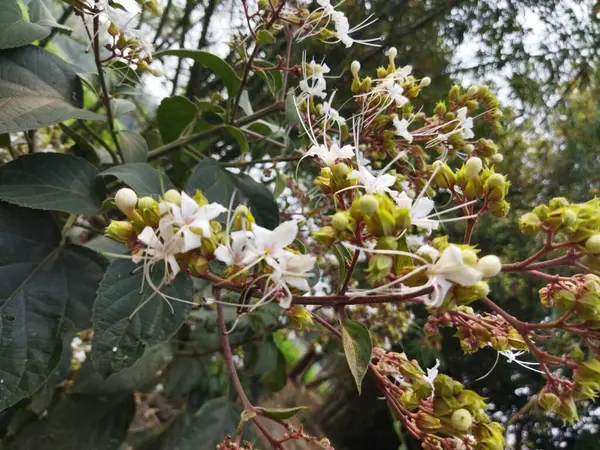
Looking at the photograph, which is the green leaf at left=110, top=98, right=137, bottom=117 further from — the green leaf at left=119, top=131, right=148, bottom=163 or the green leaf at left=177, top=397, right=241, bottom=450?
the green leaf at left=177, top=397, right=241, bottom=450

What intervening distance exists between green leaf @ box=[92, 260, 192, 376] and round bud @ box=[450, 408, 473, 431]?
21cm

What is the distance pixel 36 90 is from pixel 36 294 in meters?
0.18

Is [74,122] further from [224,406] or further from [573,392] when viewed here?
[573,392]

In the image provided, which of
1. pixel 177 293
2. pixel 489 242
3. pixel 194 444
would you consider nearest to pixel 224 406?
pixel 194 444

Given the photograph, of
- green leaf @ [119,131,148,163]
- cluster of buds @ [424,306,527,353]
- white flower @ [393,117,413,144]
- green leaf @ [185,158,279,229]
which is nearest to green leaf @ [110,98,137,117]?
green leaf @ [119,131,148,163]

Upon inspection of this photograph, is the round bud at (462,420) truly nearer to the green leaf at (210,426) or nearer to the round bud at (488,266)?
the round bud at (488,266)

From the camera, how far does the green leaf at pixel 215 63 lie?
0.54 metres

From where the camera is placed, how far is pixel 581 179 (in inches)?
42.9

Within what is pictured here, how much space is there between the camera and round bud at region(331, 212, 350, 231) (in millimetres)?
293

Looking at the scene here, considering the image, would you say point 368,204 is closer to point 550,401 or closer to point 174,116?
point 550,401

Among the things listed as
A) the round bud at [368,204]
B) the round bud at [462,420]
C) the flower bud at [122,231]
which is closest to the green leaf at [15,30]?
the flower bud at [122,231]

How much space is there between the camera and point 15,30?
45 centimetres

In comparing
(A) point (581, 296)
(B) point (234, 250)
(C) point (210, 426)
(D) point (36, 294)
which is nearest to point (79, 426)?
(C) point (210, 426)

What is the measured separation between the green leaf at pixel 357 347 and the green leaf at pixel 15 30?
36 cm
